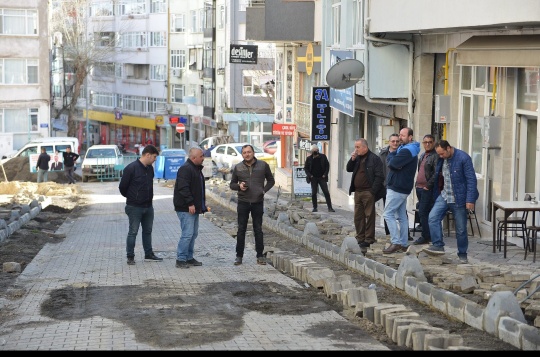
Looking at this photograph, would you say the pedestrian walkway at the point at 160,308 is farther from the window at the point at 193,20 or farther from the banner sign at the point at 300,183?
the window at the point at 193,20

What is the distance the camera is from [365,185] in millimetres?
13797

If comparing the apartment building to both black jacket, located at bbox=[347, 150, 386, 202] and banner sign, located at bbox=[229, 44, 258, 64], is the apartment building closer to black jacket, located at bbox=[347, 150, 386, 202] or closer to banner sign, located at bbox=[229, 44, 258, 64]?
banner sign, located at bbox=[229, 44, 258, 64]

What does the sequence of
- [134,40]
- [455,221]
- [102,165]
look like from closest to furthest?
[455,221] → [102,165] → [134,40]

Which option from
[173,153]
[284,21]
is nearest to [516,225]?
[284,21]

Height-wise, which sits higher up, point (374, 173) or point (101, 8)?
point (101, 8)

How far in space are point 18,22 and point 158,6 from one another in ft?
77.4

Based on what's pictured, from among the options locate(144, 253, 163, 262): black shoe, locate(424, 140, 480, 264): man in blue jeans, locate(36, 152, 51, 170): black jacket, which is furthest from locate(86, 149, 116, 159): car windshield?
locate(424, 140, 480, 264): man in blue jeans

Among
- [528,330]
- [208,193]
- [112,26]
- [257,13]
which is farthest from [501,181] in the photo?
[112,26]

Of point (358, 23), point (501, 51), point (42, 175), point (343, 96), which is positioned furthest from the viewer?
point (42, 175)

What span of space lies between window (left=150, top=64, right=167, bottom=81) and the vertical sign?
49.3 meters

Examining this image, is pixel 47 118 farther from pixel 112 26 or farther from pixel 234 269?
pixel 234 269

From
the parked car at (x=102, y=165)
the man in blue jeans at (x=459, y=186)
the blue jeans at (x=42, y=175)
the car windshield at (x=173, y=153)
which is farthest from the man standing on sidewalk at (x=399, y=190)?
the parked car at (x=102, y=165)

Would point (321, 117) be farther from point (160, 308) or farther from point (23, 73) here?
point (23, 73)

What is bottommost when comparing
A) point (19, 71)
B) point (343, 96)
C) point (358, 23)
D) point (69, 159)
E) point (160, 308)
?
point (69, 159)
